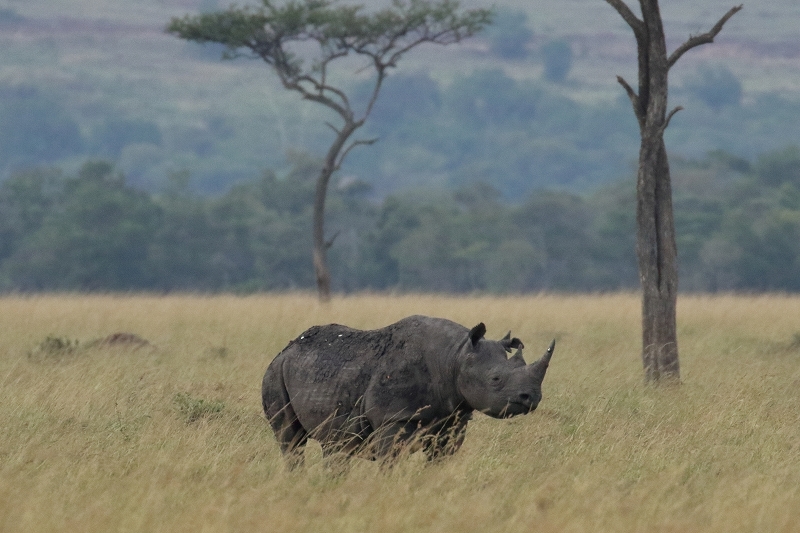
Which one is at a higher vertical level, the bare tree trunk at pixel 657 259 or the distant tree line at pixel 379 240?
the bare tree trunk at pixel 657 259

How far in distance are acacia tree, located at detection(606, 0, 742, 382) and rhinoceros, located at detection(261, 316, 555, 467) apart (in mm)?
6096

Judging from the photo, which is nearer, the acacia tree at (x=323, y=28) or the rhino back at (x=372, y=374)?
the rhino back at (x=372, y=374)

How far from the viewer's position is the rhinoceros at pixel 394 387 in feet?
26.4

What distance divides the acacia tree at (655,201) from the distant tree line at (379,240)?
38.6 m

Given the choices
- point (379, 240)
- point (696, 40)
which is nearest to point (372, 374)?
point (696, 40)

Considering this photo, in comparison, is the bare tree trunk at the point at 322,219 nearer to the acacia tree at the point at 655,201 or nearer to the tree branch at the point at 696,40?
the acacia tree at the point at 655,201

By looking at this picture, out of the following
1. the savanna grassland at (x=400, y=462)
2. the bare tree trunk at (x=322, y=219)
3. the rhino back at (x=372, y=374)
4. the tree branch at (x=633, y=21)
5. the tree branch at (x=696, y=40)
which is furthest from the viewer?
the bare tree trunk at (x=322, y=219)

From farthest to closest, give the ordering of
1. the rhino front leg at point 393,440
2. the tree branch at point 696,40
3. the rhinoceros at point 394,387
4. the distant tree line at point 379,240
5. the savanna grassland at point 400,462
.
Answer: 1. the distant tree line at point 379,240
2. the tree branch at point 696,40
3. the rhino front leg at point 393,440
4. the rhinoceros at point 394,387
5. the savanna grassland at point 400,462

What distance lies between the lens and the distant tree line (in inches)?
2229

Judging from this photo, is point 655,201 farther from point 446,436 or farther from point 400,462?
point 400,462

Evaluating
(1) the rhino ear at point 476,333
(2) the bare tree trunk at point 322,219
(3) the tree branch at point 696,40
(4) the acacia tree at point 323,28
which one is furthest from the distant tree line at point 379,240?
(1) the rhino ear at point 476,333

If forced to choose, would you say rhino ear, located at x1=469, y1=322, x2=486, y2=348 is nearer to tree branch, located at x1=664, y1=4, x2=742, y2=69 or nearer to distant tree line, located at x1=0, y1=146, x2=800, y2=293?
tree branch, located at x1=664, y1=4, x2=742, y2=69

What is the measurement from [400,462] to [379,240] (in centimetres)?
5377

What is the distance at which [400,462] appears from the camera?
803 cm
